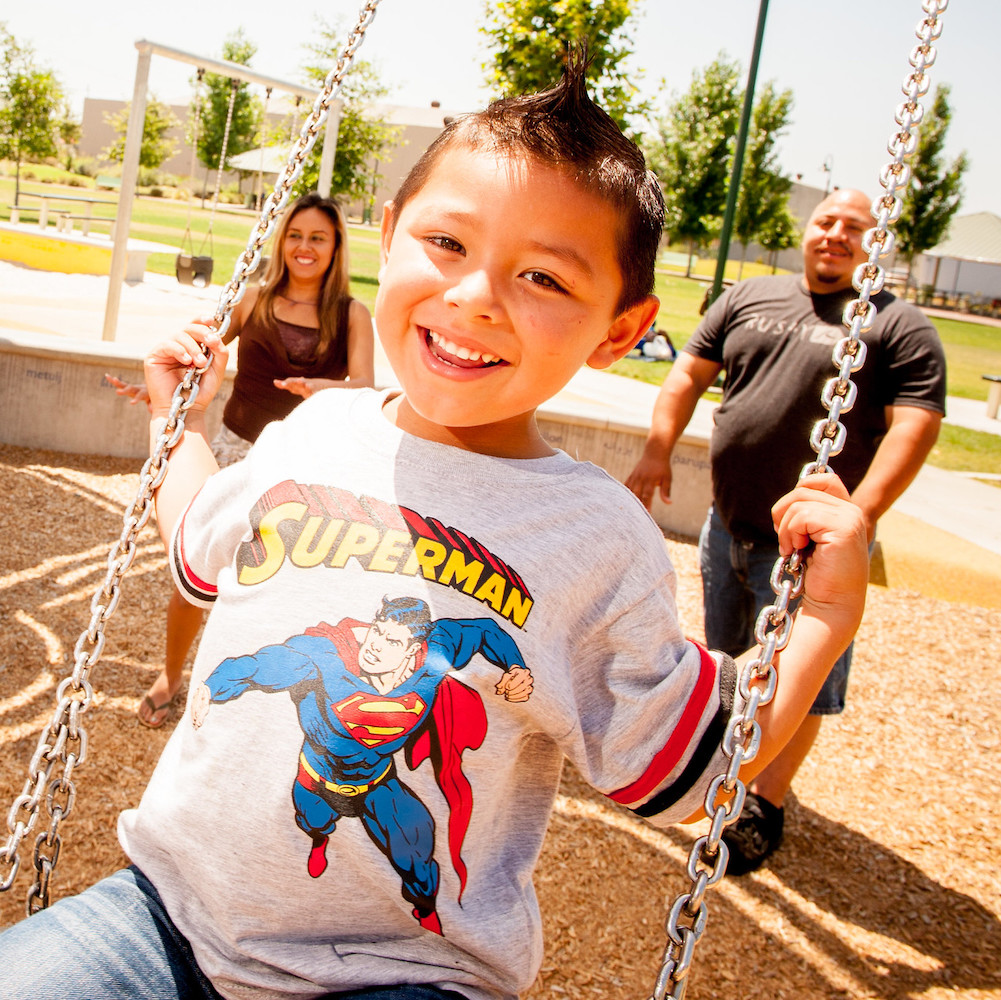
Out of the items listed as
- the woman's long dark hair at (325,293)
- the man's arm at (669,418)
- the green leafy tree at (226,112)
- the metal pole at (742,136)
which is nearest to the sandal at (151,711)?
the woman's long dark hair at (325,293)

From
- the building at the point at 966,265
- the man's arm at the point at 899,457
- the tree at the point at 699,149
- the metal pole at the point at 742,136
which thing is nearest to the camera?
the man's arm at the point at 899,457

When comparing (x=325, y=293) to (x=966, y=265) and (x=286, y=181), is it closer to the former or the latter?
(x=286, y=181)

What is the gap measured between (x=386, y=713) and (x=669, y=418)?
276 cm

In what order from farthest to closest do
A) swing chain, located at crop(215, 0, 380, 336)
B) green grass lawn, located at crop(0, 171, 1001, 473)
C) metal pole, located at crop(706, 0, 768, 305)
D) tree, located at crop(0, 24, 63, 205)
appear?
tree, located at crop(0, 24, 63, 205) < green grass lawn, located at crop(0, 171, 1001, 473) < metal pole, located at crop(706, 0, 768, 305) < swing chain, located at crop(215, 0, 380, 336)

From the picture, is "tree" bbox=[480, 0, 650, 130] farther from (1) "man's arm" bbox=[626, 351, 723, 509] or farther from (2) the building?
(2) the building

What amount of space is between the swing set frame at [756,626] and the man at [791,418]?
5.34 ft

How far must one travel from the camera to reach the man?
3.19m

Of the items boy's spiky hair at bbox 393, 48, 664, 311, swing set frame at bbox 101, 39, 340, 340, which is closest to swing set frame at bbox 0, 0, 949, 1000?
boy's spiky hair at bbox 393, 48, 664, 311

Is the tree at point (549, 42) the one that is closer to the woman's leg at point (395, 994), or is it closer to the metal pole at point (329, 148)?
the metal pole at point (329, 148)

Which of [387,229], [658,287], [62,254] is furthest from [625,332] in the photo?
[658,287]

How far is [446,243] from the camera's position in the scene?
1.35 metres

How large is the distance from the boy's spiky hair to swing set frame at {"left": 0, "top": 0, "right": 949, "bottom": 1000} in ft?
1.08

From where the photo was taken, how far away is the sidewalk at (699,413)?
21.4 ft

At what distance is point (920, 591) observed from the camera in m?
6.24
